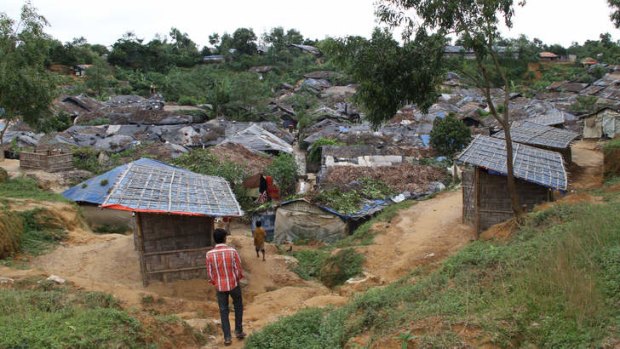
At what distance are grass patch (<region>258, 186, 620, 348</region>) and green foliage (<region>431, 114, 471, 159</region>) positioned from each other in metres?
19.3

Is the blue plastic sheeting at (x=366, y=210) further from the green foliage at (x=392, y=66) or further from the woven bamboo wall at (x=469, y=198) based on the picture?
the green foliage at (x=392, y=66)

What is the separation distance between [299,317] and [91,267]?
6.41 m

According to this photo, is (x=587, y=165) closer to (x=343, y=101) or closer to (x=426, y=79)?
(x=426, y=79)

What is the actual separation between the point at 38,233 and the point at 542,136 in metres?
17.3

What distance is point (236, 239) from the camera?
1417 cm

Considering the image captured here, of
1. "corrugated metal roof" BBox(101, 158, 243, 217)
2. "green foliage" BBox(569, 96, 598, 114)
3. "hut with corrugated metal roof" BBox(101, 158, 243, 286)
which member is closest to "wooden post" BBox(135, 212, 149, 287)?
"hut with corrugated metal roof" BBox(101, 158, 243, 286)

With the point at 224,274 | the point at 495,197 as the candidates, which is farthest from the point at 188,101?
the point at 224,274

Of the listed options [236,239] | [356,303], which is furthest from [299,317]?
[236,239]

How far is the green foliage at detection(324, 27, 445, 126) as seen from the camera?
10023mm

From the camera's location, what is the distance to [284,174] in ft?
72.1

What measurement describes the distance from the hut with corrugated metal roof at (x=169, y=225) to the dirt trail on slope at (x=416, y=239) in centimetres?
352

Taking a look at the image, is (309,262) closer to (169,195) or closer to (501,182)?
(169,195)

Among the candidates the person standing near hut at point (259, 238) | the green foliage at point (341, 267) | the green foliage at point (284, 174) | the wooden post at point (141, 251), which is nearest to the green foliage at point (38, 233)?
the wooden post at point (141, 251)

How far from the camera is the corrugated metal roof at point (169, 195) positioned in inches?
382
